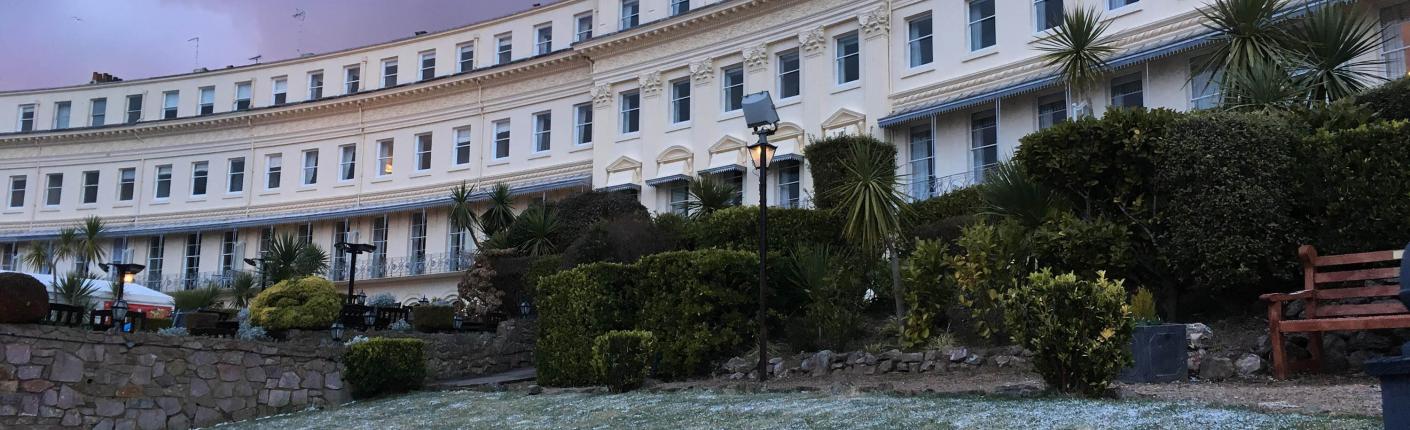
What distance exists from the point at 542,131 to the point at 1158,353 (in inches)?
1114

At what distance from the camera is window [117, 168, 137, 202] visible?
45.9 meters

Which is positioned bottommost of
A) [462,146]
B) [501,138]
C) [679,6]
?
[462,146]

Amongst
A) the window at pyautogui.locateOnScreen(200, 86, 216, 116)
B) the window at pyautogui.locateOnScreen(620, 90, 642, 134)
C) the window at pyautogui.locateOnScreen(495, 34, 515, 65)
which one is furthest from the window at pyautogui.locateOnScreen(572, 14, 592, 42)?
the window at pyautogui.locateOnScreen(200, 86, 216, 116)

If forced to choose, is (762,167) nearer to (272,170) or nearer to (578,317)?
(578,317)

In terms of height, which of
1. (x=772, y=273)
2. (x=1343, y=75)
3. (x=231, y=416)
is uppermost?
(x=1343, y=75)

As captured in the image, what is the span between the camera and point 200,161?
148ft

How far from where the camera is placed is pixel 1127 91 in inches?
977

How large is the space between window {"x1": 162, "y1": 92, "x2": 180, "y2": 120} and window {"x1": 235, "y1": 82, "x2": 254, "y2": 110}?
2897 millimetres

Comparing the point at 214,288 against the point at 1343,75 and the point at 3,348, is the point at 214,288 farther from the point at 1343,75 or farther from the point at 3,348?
the point at 1343,75

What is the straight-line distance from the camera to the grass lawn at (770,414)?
8.60 m

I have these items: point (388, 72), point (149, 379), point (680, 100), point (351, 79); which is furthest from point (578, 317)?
point (351, 79)

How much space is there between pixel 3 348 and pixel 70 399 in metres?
1.04

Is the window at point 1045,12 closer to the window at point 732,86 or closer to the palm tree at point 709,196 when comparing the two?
the palm tree at point 709,196

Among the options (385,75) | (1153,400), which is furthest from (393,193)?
(1153,400)
